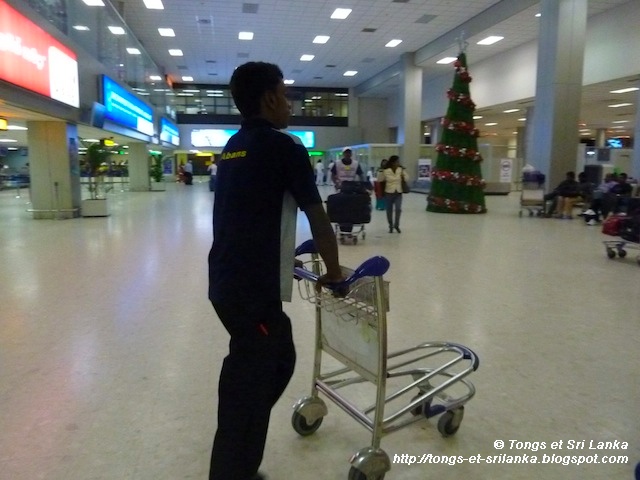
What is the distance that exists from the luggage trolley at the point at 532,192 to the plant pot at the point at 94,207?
10.5 m

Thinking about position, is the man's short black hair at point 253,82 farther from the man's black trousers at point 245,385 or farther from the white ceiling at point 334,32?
the white ceiling at point 334,32

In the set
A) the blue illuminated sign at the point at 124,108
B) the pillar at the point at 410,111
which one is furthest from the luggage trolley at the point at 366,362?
the pillar at the point at 410,111

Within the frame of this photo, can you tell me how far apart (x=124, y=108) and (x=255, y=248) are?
615 inches

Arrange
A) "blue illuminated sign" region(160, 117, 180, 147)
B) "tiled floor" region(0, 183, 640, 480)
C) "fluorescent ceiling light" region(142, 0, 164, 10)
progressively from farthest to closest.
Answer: "blue illuminated sign" region(160, 117, 180, 147), "fluorescent ceiling light" region(142, 0, 164, 10), "tiled floor" region(0, 183, 640, 480)

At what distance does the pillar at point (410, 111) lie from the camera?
24.2m

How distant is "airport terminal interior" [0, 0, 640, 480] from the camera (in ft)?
7.52

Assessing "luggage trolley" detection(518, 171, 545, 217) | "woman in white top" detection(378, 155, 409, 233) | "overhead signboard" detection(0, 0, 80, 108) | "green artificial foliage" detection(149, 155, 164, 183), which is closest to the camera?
"overhead signboard" detection(0, 0, 80, 108)

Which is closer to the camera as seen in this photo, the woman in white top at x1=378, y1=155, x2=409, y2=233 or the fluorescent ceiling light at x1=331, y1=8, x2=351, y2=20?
the woman in white top at x1=378, y1=155, x2=409, y2=233

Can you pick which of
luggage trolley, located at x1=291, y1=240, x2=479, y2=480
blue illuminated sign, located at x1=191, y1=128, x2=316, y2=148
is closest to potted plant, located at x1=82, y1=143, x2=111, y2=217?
luggage trolley, located at x1=291, y1=240, x2=479, y2=480

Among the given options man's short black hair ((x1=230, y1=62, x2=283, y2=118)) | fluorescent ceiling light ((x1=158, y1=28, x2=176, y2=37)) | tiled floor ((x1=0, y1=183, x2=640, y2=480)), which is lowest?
tiled floor ((x1=0, y1=183, x2=640, y2=480))

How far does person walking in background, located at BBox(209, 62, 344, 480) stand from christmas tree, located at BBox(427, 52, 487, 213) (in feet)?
39.2

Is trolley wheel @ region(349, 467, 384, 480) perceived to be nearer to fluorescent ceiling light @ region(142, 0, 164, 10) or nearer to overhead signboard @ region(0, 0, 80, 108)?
overhead signboard @ region(0, 0, 80, 108)

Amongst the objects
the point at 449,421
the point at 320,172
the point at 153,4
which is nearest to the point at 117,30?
the point at 153,4

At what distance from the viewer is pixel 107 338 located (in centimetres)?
370
